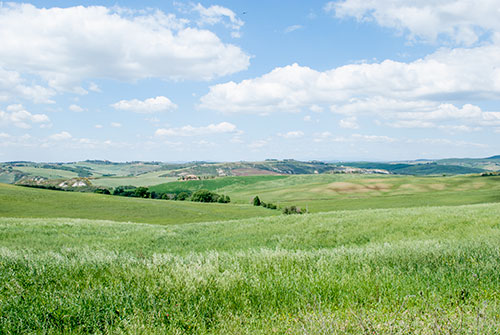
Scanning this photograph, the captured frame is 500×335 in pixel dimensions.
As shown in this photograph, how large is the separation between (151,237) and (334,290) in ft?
56.2

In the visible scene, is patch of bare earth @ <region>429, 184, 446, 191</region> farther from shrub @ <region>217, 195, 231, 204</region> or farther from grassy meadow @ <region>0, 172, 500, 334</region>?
grassy meadow @ <region>0, 172, 500, 334</region>

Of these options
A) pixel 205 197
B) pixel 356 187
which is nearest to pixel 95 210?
pixel 205 197

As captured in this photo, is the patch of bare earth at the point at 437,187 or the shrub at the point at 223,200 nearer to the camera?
the shrub at the point at 223,200

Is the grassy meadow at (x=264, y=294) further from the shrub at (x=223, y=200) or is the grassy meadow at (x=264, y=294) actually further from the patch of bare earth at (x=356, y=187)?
the patch of bare earth at (x=356, y=187)

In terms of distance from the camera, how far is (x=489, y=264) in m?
5.35

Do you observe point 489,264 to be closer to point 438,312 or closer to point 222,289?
point 438,312

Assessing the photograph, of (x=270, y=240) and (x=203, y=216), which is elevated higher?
(x=270, y=240)

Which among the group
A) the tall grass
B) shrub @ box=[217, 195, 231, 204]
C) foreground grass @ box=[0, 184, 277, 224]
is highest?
the tall grass

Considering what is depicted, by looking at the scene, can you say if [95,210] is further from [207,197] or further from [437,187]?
[437,187]

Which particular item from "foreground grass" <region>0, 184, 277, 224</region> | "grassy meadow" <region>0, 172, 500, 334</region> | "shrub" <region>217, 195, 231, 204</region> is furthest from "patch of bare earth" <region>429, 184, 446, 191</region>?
"grassy meadow" <region>0, 172, 500, 334</region>

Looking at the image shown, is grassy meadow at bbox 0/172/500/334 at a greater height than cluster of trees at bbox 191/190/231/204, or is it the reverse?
grassy meadow at bbox 0/172/500/334

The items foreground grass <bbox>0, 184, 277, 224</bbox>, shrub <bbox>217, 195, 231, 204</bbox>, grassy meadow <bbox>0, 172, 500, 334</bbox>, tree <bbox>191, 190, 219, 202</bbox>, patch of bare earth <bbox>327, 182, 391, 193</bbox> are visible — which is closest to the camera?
grassy meadow <bbox>0, 172, 500, 334</bbox>

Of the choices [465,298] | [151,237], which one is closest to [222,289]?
[465,298]

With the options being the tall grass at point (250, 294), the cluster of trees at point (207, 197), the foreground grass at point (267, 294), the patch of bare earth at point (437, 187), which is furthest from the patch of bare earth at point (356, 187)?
the tall grass at point (250, 294)
